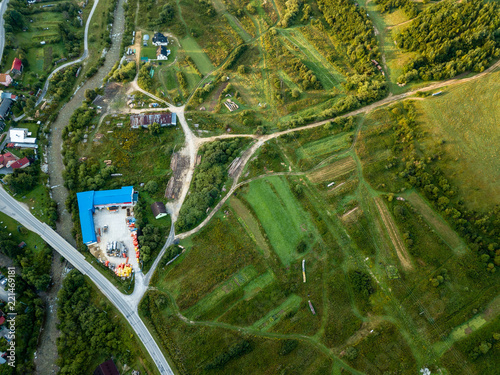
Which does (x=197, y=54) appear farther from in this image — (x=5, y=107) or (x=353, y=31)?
(x=5, y=107)

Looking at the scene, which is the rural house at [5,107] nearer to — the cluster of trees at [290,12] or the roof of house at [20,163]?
the roof of house at [20,163]

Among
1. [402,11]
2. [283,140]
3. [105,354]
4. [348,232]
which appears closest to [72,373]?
[105,354]

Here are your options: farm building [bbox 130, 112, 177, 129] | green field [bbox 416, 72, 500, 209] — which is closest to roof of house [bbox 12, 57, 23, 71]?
farm building [bbox 130, 112, 177, 129]

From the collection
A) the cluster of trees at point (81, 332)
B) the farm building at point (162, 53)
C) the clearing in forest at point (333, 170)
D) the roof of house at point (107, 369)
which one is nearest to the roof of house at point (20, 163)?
the cluster of trees at point (81, 332)

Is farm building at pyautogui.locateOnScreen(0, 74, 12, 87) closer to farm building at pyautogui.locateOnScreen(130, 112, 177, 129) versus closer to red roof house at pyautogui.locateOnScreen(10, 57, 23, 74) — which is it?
red roof house at pyautogui.locateOnScreen(10, 57, 23, 74)

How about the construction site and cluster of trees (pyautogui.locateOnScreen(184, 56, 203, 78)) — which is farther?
cluster of trees (pyautogui.locateOnScreen(184, 56, 203, 78))

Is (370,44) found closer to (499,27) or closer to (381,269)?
(499,27)

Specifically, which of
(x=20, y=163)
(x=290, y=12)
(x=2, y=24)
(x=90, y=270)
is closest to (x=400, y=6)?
(x=290, y=12)
